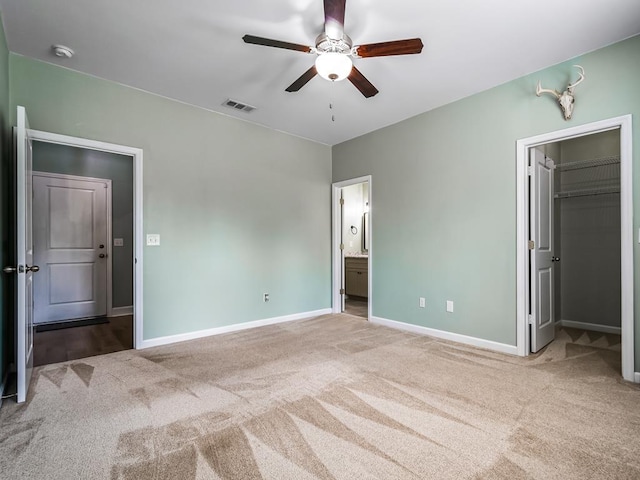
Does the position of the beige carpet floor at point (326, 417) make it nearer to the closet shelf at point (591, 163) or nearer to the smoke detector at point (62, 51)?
the closet shelf at point (591, 163)

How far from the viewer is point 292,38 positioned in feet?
8.64

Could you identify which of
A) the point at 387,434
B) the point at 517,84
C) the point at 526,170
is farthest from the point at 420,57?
the point at 387,434

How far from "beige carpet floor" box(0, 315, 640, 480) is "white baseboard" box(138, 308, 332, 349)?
227 mm

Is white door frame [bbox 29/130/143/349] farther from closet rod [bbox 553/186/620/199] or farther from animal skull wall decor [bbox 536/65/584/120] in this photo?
closet rod [bbox 553/186/620/199]

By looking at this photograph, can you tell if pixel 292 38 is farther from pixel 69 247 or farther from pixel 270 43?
pixel 69 247

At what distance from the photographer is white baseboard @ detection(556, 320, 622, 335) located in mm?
4094

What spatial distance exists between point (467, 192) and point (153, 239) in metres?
3.57

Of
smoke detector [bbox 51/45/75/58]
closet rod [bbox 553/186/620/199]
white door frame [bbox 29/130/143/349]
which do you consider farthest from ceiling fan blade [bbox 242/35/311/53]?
closet rod [bbox 553/186/620/199]

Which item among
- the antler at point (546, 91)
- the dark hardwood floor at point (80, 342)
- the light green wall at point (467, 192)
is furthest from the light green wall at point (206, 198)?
the antler at point (546, 91)

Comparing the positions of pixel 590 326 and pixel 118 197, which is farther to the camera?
pixel 118 197

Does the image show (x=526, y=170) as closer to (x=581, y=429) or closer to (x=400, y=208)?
(x=400, y=208)

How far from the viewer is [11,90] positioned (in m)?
2.83

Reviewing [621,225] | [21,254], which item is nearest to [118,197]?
[21,254]

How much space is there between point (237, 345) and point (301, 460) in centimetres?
208
